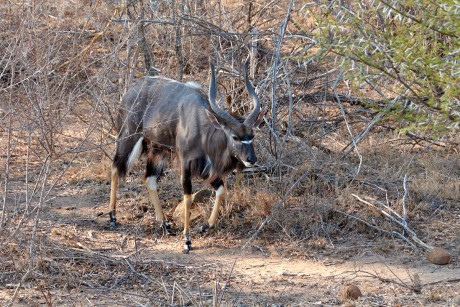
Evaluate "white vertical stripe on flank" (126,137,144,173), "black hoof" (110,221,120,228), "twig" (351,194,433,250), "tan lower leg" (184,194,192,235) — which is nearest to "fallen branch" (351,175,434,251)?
"twig" (351,194,433,250)

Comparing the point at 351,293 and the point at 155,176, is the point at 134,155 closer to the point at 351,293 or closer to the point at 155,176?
the point at 155,176

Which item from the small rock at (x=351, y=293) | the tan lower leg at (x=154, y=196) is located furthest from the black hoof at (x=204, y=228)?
the small rock at (x=351, y=293)

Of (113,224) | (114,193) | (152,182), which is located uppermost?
(152,182)

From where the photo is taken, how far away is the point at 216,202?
7738 mm

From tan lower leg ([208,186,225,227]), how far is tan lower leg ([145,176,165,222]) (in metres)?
0.57

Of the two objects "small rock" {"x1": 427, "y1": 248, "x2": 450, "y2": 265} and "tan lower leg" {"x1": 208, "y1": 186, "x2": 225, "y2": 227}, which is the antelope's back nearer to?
"tan lower leg" {"x1": 208, "y1": 186, "x2": 225, "y2": 227}

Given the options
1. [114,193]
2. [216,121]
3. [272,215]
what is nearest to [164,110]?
[216,121]

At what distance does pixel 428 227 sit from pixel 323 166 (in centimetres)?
140

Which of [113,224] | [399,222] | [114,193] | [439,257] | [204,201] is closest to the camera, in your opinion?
[439,257]

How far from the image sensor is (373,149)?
9.57 m

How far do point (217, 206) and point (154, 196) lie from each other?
2.62 ft

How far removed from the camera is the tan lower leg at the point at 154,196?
26.4ft

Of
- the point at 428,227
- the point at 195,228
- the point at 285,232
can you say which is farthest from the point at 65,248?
the point at 428,227

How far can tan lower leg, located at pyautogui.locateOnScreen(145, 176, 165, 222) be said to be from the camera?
26.4ft
